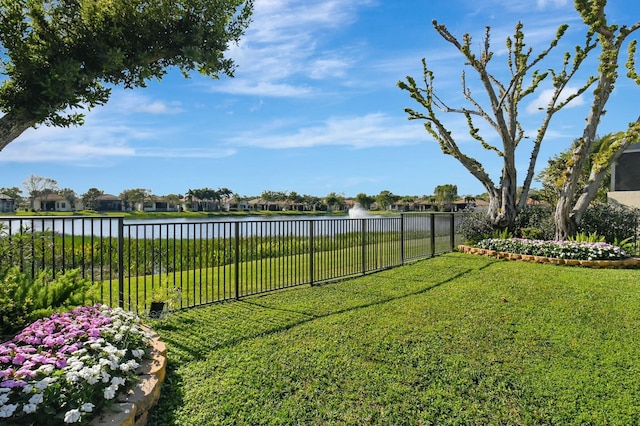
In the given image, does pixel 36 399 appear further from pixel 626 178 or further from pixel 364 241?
pixel 626 178

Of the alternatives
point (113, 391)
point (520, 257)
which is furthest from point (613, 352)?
point (520, 257)

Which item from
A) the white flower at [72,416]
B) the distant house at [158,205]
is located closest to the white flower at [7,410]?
the white flower at [72,416]

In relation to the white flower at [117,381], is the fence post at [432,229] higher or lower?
→ higher

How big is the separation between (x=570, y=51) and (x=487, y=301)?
11.0 m

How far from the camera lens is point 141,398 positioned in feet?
8.29

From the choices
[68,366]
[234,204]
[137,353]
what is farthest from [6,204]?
[68,366]

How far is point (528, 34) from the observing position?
12.6m

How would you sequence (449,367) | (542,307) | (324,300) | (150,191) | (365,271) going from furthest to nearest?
(150,191)
(365,271)
(324,300)
(542,307)
(449,367)

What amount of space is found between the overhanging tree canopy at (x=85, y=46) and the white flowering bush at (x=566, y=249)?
868cm

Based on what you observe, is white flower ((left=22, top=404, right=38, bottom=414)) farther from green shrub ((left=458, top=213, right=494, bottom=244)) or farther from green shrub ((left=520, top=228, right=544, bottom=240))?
green shrub ((left=520, top=228, right=544, bottom=240))

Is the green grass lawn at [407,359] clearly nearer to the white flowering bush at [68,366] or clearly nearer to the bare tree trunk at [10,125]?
the white flowering bush at [68,366]

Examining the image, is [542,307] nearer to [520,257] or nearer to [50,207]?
[520,257]

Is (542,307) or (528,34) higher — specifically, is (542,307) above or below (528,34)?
below

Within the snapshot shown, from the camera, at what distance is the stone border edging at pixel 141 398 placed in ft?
7.47
